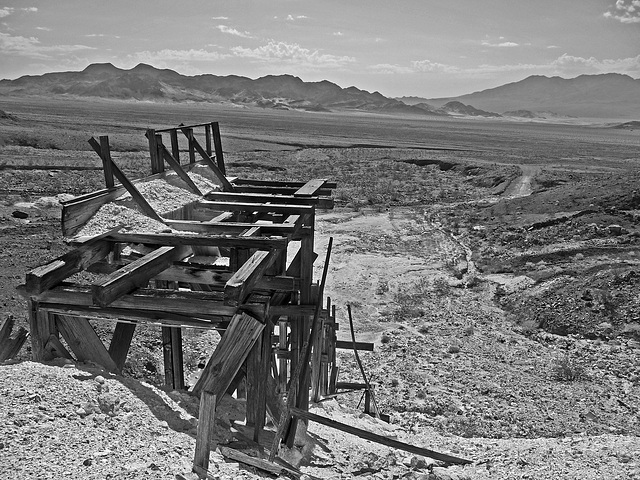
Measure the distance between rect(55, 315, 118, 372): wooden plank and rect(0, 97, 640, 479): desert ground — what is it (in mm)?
331

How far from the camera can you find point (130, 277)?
512 cm

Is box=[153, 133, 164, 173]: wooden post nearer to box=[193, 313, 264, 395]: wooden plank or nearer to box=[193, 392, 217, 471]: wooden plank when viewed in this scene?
box=[193, 313, 264, 395]: wooden plank

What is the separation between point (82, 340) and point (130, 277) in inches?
37.2

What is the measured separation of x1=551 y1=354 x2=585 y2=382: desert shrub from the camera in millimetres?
11430

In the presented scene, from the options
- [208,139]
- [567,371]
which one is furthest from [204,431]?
[567,371]

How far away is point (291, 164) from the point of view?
149ft

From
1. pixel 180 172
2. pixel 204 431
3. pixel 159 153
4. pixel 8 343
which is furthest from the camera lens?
pixel 180 172

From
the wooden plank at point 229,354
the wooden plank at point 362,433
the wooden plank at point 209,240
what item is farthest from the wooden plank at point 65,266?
the wooden plank at point 362,433

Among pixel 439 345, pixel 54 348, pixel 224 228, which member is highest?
pixel 224 228

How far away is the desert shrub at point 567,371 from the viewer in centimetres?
1143

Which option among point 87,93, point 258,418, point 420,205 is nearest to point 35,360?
point 258,418

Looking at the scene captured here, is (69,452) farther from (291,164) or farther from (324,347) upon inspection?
(291,164)

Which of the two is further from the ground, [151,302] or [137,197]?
[137,197]

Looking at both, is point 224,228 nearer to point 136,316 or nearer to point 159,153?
point 136,316
